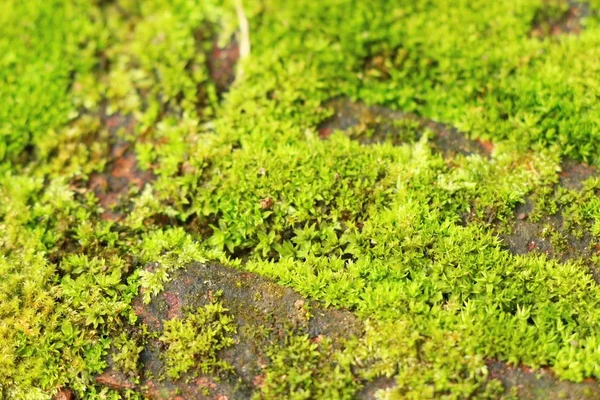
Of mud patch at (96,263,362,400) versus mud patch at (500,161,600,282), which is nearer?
mud patch at (96,263,362,400)

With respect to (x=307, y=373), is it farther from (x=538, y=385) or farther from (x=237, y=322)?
(x=538, y=385)

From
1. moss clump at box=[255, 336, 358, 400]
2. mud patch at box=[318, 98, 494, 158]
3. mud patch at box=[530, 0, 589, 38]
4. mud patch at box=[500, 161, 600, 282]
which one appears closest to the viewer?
moss clump at box=[255, 336, 358, 400]

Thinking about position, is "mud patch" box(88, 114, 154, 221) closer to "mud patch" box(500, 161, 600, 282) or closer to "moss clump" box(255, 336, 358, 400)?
"moss clump" box(255, 336, 358, 400)

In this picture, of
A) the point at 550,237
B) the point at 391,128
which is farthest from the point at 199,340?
the point at 550,237

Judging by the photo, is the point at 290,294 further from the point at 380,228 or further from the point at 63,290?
the point at 63,290

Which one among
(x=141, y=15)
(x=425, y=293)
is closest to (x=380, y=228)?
(x=425, y=293)

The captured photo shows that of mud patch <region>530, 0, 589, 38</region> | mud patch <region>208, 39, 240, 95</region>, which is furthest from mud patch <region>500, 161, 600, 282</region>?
mud patch <region>208, 39, 240, 95</region>

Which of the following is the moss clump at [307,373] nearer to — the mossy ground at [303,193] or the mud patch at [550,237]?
the mossy ground at [303,193]
